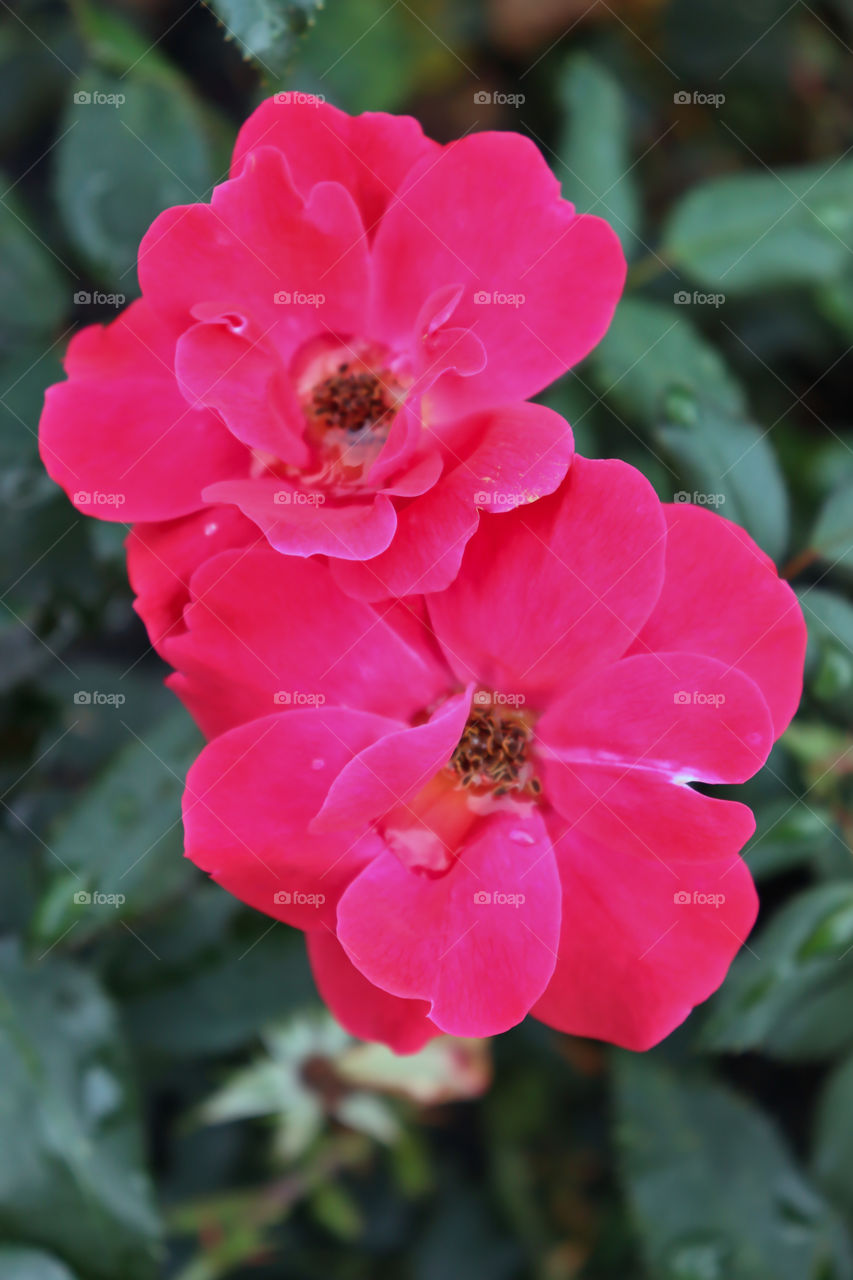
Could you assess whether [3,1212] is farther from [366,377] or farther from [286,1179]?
[366,377]

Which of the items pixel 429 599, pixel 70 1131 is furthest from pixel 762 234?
pixel 70 1131
